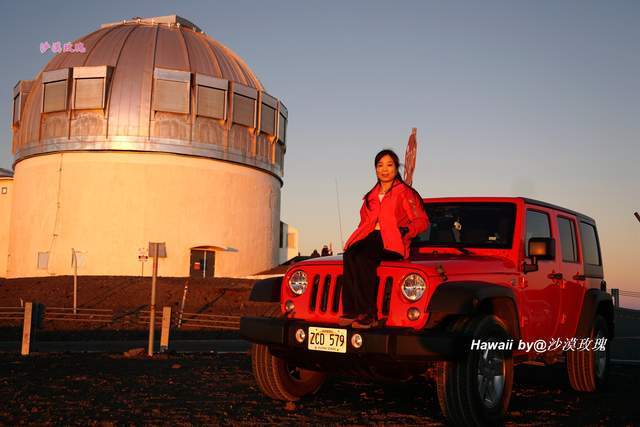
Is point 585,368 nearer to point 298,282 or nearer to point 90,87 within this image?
point 298,282

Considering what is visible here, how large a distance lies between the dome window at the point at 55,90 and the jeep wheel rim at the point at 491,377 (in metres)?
31.6

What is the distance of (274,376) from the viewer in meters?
6.83

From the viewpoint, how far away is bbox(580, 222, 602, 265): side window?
8891 mm

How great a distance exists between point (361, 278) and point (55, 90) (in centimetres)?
3207

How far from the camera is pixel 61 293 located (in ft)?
90.0

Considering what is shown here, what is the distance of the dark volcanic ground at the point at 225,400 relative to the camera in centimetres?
616

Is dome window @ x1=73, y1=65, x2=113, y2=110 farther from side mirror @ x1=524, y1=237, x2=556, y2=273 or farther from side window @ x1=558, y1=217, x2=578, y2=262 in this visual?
side mirror @ x1=524, y1=237, x2=556, y2=273

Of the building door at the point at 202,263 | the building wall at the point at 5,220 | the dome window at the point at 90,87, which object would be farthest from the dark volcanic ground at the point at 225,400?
the building wall at the point at 5,220

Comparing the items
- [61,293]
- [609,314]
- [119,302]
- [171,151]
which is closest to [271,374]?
[609,314]

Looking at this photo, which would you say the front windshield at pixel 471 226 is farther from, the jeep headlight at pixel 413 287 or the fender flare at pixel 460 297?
the jeep headlight at pixel 413 287

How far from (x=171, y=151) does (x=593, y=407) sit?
1116 inches

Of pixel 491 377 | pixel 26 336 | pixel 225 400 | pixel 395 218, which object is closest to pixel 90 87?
pixel 26 336

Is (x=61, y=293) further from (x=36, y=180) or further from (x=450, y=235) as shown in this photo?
(x=450, y=235)

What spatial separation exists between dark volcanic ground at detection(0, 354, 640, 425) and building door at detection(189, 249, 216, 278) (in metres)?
23.6
